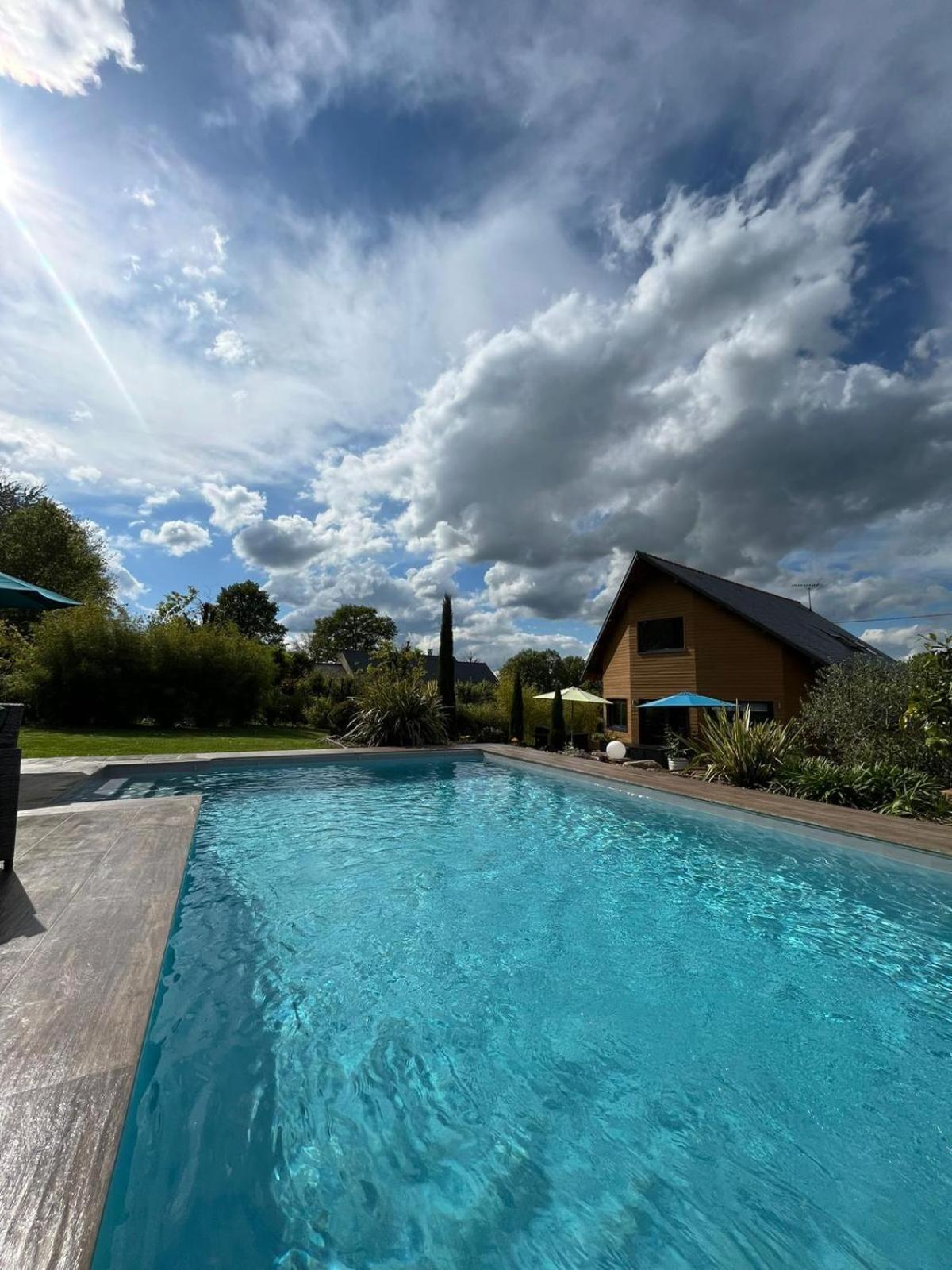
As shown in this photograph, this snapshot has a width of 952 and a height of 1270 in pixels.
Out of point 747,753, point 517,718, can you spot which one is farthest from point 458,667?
point 747,753

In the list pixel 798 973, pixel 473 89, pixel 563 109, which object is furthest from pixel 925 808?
pixel 473 89

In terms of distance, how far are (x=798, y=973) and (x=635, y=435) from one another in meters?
11.2

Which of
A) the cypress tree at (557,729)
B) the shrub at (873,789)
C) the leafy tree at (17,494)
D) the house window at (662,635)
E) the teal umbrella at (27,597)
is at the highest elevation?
the leafy tree at (17,494)

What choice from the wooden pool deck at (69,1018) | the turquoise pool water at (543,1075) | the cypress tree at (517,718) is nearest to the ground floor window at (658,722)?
the cypress tree at (517,718)

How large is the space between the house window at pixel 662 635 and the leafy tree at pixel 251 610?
32428mm

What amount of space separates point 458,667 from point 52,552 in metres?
26.1

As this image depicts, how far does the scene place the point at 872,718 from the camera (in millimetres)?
9852

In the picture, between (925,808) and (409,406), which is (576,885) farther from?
(409,406)

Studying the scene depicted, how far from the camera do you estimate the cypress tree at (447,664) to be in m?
17.7

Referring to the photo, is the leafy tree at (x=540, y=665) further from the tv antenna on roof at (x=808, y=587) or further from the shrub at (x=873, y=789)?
the shrub at (x=873, y=789)

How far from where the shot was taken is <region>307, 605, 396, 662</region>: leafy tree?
49375 millimetres

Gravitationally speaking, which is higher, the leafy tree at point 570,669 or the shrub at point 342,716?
the leafy tree at point 570,669

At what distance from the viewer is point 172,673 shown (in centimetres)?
1769

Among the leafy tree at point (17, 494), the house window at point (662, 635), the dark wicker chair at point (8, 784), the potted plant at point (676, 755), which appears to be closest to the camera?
the dark wicker chair at point (8, 784)
